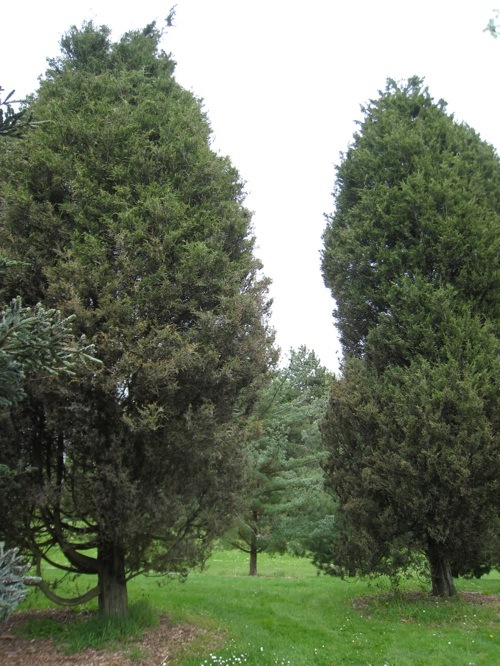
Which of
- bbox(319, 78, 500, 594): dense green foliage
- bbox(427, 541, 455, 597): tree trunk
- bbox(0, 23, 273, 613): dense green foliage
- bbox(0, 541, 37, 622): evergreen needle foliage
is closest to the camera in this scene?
bbox(0, 541, 37, 622): evergreen needle foliage

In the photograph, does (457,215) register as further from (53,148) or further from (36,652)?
(36,652)

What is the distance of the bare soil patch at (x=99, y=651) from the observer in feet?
17.4

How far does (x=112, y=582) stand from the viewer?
251 inches

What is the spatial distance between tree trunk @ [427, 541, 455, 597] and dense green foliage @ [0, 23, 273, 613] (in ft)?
13.6

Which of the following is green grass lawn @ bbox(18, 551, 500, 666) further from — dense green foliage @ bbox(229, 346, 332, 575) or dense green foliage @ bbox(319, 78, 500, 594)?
dense green foliage @ bbox(229, 346, 332, 575)

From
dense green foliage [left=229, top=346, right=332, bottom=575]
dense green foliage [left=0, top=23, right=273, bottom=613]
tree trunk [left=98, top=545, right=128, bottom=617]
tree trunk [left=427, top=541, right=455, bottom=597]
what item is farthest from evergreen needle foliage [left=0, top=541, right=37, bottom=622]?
→ dense green foliage [left=229, top=346, right=332, bottom=575]

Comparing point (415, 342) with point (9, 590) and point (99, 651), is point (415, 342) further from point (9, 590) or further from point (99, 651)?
point (9, 590)

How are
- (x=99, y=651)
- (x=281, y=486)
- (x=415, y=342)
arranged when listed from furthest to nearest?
1. (x=281, y=486)
2. (x=415, y=342)
3. (x=99, y=651)

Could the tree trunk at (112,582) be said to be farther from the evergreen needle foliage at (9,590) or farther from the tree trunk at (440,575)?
the tree trunk at (440,575)

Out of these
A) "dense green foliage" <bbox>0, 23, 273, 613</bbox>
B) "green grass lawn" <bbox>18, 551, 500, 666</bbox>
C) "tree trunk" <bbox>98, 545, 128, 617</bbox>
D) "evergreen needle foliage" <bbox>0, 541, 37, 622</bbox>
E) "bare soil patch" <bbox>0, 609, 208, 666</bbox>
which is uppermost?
"dense green foliage" <bbox>0, 23, 273, 613</bbox>

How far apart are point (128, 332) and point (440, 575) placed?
682 cm

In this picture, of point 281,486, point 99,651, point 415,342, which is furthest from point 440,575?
point 99,651

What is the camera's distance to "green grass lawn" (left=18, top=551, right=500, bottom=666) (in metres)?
5.94

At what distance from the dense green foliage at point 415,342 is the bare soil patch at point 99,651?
3299mm
